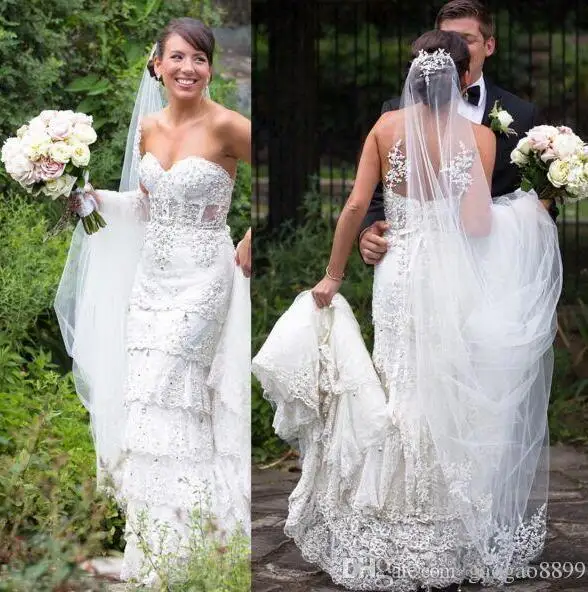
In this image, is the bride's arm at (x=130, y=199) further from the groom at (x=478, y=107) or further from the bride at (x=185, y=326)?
the groom at (x=478, y=107)

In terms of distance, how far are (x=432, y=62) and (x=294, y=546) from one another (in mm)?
1811

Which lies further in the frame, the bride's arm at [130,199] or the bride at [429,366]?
the bride's arm at [130,199]

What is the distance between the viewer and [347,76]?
8094mm

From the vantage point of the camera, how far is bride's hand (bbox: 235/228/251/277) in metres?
4.21

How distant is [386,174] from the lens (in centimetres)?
406

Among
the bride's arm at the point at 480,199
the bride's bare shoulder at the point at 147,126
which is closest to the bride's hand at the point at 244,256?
the bride's bare shoulder at the point at 147,126

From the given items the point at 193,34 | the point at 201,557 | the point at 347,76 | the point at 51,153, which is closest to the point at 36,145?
the point at 51,153

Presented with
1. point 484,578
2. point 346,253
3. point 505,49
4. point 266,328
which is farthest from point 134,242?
point 505,49

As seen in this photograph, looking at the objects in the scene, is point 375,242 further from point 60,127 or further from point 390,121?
point 60,127

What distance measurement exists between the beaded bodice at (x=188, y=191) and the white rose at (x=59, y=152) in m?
0.26

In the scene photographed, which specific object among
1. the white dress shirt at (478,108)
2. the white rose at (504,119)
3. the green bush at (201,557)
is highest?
the white dress shirt at (478,108)

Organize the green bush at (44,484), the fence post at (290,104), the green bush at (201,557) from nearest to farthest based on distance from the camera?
the green bush at (44,484) → the green bush at (201,557) → the fence post at (290,104)

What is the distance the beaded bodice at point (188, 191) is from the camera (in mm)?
4145

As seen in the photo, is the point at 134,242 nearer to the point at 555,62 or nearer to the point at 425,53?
the point at 425,53
